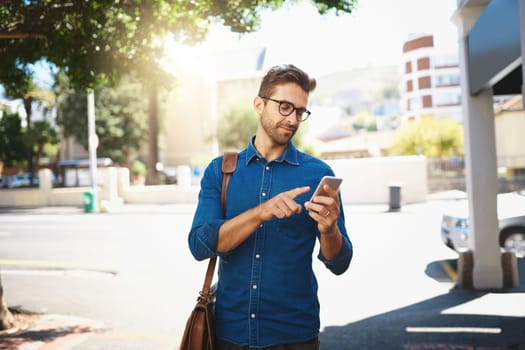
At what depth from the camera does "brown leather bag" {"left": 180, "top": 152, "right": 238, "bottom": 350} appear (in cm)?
204

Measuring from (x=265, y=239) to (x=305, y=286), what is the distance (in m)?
0.29

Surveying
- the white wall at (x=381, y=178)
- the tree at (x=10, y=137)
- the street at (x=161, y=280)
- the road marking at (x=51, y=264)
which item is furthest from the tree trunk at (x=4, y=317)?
the tree at (x=10, y=137)

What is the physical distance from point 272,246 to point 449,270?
7711mm

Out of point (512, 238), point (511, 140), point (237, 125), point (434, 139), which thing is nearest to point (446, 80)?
point (434, 139)

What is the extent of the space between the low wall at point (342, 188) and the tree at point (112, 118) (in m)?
14.7

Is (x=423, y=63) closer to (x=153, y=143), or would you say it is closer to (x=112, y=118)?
(x=112, y=118)

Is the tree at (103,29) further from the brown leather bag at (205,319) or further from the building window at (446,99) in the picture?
the building window at (446,99)

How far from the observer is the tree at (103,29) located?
618 centimetres

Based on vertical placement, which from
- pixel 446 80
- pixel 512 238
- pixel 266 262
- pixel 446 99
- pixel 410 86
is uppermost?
pixel 446 80

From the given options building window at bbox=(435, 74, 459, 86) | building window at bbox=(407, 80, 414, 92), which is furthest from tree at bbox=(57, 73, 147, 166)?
building window at bbox=(435, 74, 459, 86)

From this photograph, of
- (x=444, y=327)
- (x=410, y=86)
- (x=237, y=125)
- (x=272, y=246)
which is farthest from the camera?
(x=410, y=86)

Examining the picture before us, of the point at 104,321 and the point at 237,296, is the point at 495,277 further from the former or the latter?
the point at 237,296

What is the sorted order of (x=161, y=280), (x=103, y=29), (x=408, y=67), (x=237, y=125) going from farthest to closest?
(x=408, y=67), (x=237, y=125), (x=161, y=280), (x=103, y=29)

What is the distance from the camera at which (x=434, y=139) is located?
125 feet
